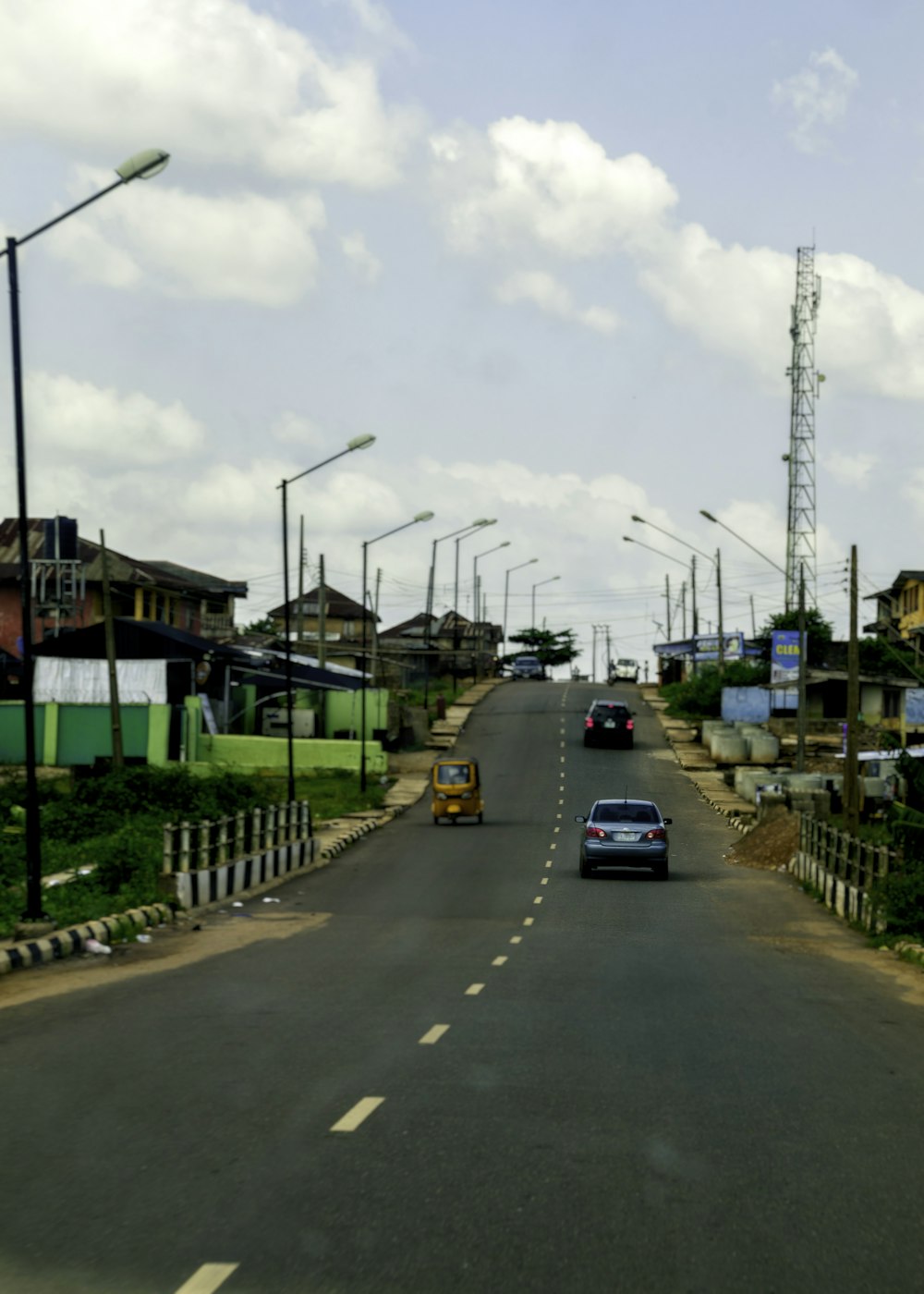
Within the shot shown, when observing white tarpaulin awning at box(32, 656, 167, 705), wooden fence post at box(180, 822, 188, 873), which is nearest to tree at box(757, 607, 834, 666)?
white tarpaulin awning at box(32, 656, 167, 705)

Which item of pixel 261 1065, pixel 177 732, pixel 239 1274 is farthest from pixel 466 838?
pixel 239 1274

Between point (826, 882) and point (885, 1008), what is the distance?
626 inches

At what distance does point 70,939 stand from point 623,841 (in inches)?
692

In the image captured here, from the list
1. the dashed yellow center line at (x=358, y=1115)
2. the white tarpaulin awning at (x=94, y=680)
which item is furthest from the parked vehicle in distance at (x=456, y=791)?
the dashed yellow center line at (x=358, y=1115)

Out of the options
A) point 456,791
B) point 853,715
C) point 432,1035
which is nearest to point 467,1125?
point 432,1035

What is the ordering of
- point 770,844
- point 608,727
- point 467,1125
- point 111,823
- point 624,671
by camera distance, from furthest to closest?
point 624,671, point 608,727, point 770,844, point 111,823, point 467,1125

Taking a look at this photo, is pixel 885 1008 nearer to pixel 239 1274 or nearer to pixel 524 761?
pixel 239 1274

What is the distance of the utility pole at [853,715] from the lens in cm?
3378

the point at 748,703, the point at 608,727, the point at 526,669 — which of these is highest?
the point at 526,669

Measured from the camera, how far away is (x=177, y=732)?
216 ft

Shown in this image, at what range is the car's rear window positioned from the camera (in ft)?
118

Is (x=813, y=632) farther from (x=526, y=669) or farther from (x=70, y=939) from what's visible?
(x=70, y=939)

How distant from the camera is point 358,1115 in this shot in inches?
383

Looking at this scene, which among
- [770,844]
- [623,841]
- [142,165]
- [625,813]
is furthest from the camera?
[770,844]
